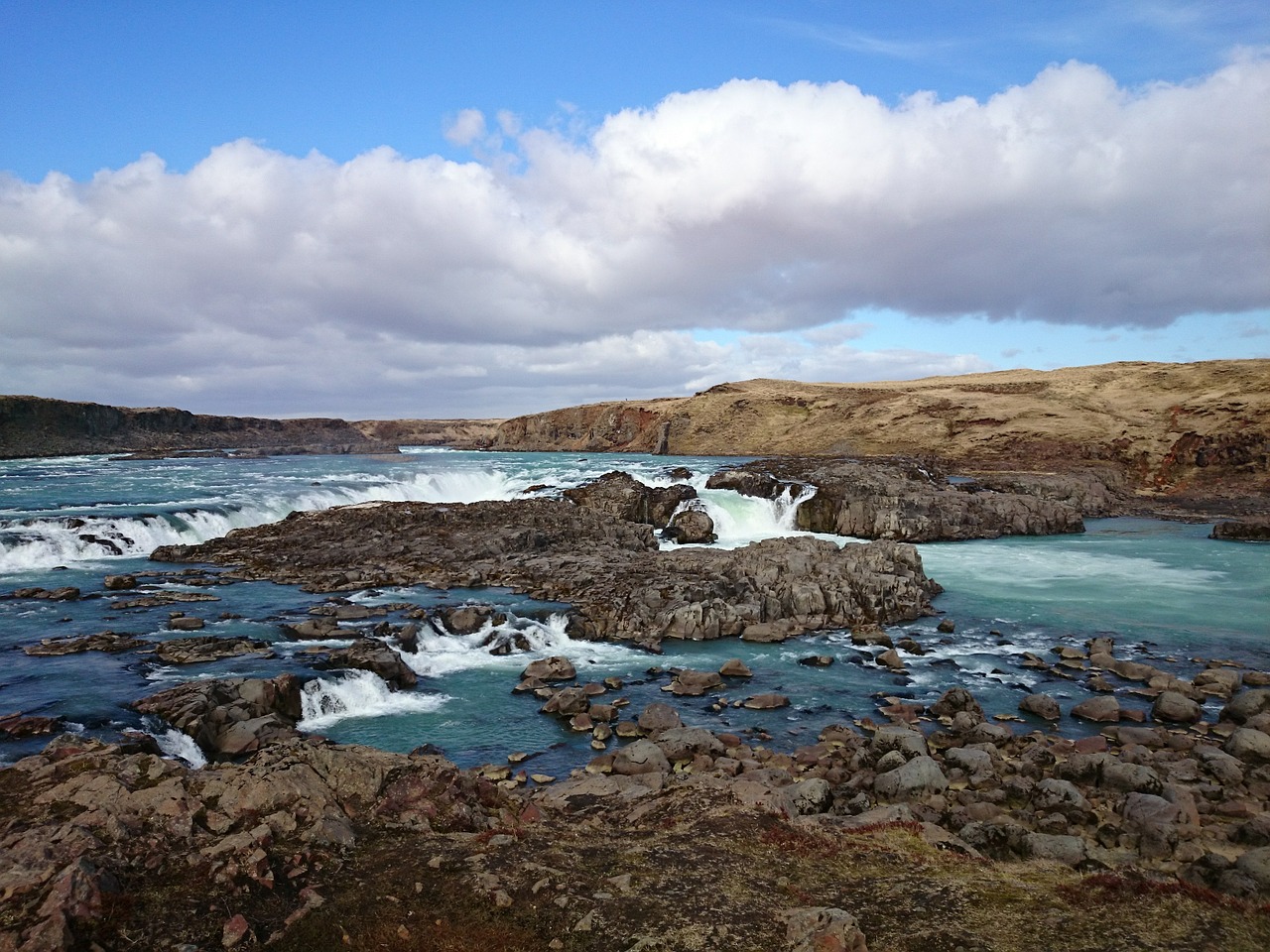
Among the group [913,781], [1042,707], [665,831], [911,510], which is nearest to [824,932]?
[665,831]

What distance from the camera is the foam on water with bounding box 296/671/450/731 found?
19.0 meters

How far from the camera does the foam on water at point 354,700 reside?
19016mm

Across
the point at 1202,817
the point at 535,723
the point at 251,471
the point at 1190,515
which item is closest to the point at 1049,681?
the point at 1202,817

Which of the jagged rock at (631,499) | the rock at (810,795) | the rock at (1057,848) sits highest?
the jagged rock at (631,499)

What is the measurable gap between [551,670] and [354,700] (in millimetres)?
5561

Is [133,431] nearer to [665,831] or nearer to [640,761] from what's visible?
[640,761]

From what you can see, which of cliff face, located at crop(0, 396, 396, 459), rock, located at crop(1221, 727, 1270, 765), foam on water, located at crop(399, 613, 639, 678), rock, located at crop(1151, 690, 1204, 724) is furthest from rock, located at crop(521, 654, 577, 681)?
cliff face, located at crop(0, 396, 396, 459)

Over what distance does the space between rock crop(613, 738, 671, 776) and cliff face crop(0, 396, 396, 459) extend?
11869cm

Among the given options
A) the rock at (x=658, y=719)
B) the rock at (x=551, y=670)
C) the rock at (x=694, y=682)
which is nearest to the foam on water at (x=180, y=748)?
the rock at (x=551, y=670)

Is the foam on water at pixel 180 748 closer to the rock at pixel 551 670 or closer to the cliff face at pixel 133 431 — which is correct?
the rock at pixel 551 670

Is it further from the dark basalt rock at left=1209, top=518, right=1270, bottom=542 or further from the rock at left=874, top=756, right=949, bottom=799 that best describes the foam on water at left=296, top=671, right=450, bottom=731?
the dark basalt rock at left=1209, top=518, right=1270, bottom=542

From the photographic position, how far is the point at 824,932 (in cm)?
772

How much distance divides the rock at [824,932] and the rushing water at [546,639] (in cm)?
927

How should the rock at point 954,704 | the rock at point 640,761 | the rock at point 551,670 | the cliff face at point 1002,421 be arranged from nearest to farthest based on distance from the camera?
the rock at point 640,761
the rock at point 954,704
the rock at point 551,670
the cliff face at point 1002,421
